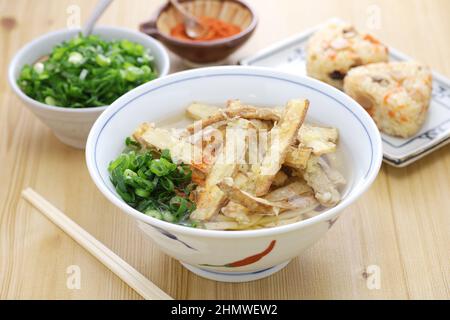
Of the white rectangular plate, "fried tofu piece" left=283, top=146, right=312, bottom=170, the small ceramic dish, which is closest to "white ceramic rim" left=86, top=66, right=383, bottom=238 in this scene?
"fried tofu piece" left=283, top=146, right=312, bottom=170

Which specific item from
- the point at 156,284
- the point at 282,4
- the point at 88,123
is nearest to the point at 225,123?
the point at 156,284

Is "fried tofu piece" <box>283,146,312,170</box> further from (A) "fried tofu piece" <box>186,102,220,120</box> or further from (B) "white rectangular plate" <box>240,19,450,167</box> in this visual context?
(B) "white rectangular plate" <box>240,19,450,167</box>

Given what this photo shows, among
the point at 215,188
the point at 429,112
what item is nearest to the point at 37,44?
the point at 215,188

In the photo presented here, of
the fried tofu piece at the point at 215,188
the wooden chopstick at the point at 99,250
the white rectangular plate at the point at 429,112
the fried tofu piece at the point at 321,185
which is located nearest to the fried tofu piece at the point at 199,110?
the fried tofu piece at the point at 215,188

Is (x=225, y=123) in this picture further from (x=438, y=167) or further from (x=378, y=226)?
(x=438, y=167)

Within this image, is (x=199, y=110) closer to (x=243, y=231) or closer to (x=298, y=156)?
(x=298, y=156)

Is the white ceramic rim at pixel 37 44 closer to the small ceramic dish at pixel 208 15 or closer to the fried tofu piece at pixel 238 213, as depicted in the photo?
the small ceramic dish at pixel 208 15
